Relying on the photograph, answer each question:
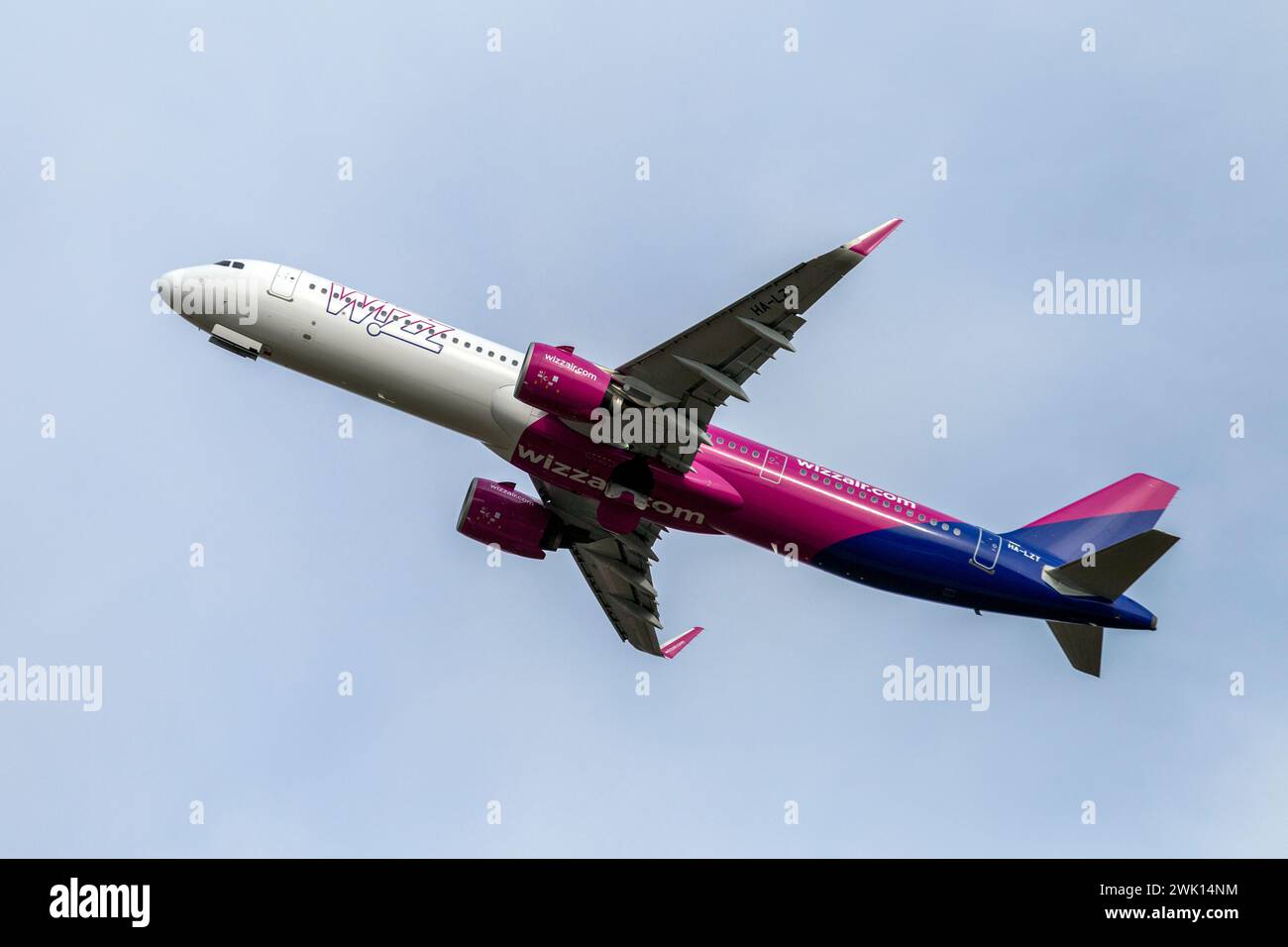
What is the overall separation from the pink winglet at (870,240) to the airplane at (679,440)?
2233 millimetres

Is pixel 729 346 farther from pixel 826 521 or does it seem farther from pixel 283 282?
pixel 283 282

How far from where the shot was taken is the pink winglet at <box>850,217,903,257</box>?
40.7m

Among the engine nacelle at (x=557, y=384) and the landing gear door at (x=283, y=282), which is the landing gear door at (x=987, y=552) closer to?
the engine nacelle at (x=557, y=384)

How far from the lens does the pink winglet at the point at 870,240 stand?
133 ft

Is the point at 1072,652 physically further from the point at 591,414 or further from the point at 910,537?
the point at 591,414

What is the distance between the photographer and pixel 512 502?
54438 mm

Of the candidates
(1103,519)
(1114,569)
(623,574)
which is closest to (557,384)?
(623,574)

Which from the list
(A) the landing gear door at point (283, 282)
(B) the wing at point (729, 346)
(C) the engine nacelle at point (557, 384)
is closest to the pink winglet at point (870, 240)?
(B) the wing at point (729, 346)

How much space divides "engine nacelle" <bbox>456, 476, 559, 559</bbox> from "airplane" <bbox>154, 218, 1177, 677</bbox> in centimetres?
551

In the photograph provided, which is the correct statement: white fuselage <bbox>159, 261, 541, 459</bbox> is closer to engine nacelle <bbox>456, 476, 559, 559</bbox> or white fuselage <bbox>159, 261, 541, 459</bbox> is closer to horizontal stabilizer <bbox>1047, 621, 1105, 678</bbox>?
engine nacelle <bbox>456, 476, 559, 559</bbox>

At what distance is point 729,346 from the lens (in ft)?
146

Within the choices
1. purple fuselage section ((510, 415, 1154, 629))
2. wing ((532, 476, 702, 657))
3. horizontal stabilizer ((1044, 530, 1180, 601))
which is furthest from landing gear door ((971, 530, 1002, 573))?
wing ((532, 476, 702, 657))
